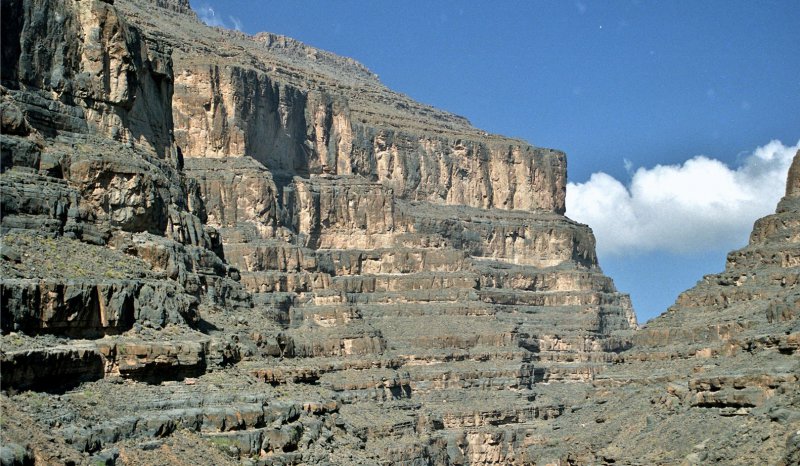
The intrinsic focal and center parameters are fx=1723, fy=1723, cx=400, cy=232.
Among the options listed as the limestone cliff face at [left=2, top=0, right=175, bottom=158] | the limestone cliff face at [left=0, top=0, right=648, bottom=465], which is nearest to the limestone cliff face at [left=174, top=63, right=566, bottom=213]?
the limestone cliff face at [left=0, top=0, right=648, bottom=465]

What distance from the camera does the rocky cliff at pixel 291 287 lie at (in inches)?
1986

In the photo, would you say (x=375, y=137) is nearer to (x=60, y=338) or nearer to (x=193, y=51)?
(x=193, y=51)

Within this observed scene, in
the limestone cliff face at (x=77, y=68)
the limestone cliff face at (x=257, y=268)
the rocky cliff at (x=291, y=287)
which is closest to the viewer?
the limestone cliff face at (x=257, y=268)

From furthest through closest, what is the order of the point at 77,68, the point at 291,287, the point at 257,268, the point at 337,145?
the point at 337,145
the point at 257,268
the point at 291,287
the point at 77,68

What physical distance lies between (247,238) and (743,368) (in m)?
67.3

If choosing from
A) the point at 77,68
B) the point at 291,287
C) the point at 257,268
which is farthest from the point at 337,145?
the point at 77,68

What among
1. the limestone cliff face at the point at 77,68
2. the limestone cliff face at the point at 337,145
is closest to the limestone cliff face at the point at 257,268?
the limestone cliff face at the point at 77,68

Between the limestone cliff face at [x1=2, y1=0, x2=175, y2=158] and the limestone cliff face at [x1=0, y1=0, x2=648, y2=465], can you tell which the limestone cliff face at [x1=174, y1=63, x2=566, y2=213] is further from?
the limestone cliff face at [x1=2, y1=0, x2=175, y2=158]

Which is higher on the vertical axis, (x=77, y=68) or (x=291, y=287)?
(x=77, y=68)

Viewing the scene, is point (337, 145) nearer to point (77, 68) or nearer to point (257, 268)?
point (257, 268)

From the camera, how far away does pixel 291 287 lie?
413ft

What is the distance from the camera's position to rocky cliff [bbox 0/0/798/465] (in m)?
50.4

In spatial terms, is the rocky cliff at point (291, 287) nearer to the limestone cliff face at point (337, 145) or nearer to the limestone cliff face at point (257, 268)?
the limestone cliff face at point (257, 268)

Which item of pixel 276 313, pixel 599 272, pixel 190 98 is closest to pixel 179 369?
pixel 276 313
